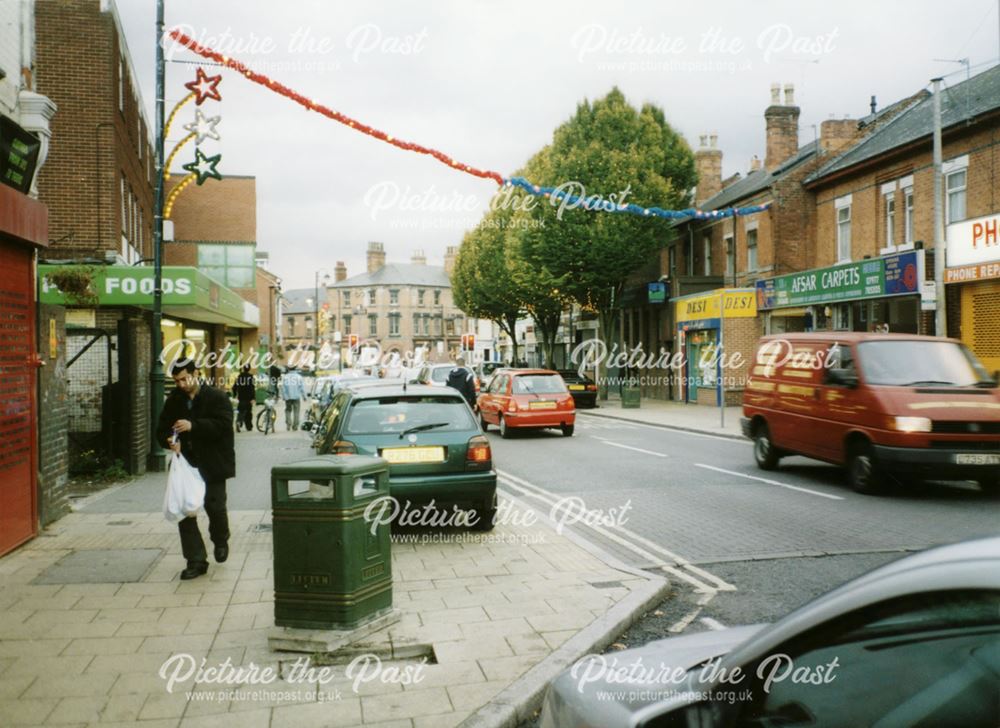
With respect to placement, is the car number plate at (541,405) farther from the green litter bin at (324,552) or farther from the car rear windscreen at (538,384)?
the green litter bin at (324,552)

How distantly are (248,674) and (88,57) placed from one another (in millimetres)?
17462

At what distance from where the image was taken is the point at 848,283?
24.5 metres

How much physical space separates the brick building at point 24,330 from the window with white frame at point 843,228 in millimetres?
24049

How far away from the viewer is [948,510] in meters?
9.54

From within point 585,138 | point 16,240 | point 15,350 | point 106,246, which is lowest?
point 15,350

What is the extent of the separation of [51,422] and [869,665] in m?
9.13

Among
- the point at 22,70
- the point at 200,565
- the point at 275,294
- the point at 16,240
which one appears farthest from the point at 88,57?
the point at 275,294

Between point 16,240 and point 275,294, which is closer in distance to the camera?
point 16,240

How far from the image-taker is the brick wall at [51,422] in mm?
8695

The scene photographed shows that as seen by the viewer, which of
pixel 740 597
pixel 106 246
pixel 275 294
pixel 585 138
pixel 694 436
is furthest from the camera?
pixel 275 294

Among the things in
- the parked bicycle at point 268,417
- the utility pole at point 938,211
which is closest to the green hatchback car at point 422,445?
the utility pole at point 938,211

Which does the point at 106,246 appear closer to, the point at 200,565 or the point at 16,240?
the point at 16,240

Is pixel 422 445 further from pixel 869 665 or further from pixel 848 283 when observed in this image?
pixel 848 283

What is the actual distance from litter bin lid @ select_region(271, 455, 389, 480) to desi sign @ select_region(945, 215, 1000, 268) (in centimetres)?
1850
